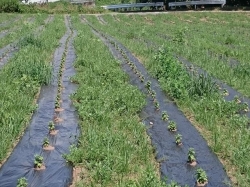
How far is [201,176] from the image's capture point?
239 inches

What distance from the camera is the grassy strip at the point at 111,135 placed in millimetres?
6188

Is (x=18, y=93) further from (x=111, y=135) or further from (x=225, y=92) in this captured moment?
(x=225, y=92)

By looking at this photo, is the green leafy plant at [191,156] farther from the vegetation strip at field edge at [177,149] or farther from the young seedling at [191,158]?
the vegetation strip at field edge at [177,149]

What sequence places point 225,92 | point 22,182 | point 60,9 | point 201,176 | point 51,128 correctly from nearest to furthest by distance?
point 22,182
point 201,176
point 51,128
point 225,92
point 60,9

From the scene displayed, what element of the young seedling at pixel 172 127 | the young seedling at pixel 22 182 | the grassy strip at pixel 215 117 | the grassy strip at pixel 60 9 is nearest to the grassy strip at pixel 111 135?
the young seedling at pixel 172 127

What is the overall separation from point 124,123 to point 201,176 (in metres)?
2.67

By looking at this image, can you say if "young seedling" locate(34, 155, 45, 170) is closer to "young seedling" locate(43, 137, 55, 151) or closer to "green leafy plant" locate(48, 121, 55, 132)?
"young seedling" locate(43, 137, 55, 151)

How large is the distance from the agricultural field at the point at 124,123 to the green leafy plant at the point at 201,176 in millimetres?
16

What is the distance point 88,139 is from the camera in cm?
745

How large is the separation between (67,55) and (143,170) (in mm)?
11375

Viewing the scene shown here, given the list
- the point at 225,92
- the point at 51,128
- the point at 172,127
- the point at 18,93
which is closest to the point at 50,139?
the point at 51,128

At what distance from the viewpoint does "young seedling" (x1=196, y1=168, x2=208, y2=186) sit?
6089 millimetres

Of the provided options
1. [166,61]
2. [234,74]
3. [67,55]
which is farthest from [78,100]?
[67,55]

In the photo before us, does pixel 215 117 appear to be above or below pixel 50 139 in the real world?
below
